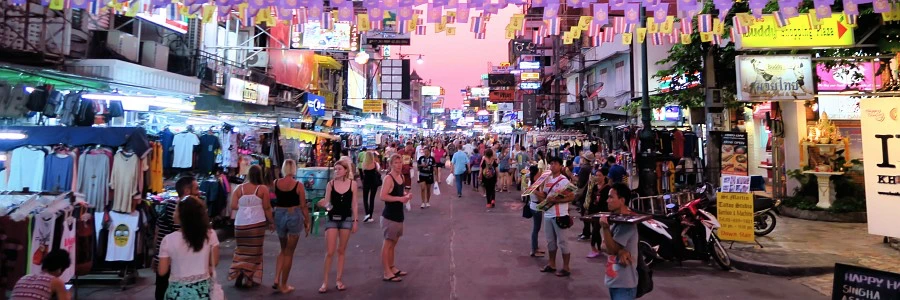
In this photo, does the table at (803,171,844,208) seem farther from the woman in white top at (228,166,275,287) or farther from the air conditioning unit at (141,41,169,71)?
the air conditioning unit at (141,41,169,71)

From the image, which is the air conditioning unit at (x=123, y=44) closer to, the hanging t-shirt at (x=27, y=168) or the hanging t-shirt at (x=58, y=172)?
the hanging t-shirt at (x=27, y=168)

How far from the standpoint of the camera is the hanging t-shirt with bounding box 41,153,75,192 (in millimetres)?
6734

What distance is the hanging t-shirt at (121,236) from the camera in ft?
21.7


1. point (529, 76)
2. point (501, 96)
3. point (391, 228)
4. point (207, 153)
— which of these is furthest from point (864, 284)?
point (501, 96)

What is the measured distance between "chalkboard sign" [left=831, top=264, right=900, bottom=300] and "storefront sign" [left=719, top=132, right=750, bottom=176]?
20.4 feet

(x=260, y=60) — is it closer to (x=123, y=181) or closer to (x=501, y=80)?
(x=123, y=181)

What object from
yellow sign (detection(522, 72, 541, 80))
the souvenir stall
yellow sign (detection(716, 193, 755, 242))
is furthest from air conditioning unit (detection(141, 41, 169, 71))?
yellow sign (detection(522, 72, 541, 80))

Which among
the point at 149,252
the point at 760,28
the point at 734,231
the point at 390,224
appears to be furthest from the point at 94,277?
the point at 760,28

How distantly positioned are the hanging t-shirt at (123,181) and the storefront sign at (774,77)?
10380mm

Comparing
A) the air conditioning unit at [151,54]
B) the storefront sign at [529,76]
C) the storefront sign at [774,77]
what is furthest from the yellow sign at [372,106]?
the storefront sign at [774,77]

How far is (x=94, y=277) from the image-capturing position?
263 inches

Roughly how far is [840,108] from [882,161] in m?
7.73

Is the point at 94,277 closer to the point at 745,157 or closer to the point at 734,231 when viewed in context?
the point at 734,231

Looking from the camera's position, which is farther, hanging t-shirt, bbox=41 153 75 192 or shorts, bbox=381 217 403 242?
shorts, bbox=381 217 403 242
